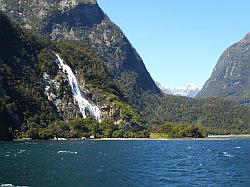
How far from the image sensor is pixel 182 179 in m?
94.8

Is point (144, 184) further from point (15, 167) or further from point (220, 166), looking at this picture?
point (220, 166)

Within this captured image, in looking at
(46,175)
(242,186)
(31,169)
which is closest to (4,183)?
(46,175)

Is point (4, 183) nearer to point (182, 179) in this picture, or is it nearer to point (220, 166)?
point (182, 179)

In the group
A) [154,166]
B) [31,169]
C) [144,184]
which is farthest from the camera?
[154,166]

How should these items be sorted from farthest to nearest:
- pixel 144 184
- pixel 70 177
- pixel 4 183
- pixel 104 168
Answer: pixel 104 168 < pixel 70 177 < pixel 144 184 < pixel 4 183

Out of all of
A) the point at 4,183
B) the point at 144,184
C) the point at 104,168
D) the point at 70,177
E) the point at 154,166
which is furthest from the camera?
the point at 154,166

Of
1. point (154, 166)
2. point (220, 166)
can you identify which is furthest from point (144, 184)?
point (220, 166)

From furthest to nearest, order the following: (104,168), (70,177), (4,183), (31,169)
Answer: (104,168) < (31,169) < (70,177) < (4,183)

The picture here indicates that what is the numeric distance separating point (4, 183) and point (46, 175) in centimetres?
1425

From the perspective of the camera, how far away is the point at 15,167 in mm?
106250

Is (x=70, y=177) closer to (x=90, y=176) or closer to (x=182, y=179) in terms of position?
(x=90, y=176)

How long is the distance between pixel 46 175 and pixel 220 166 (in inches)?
1957

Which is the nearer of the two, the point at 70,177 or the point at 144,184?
the point at 144,184

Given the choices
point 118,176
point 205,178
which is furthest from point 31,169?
point 205,178
